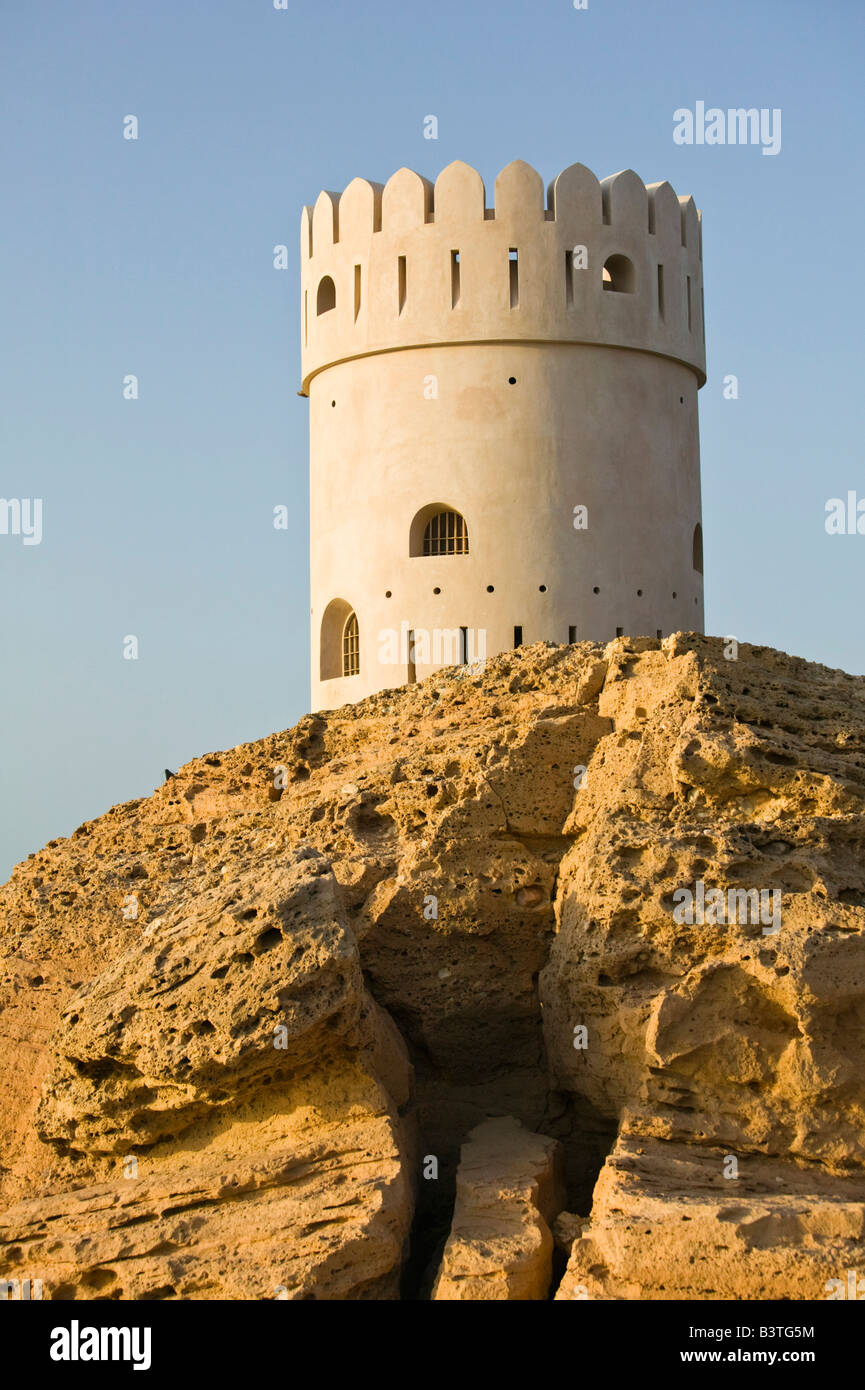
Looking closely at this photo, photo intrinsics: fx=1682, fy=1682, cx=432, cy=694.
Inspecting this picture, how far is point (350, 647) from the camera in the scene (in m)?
25.8

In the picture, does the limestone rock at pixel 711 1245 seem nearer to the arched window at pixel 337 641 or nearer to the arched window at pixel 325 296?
the arched window at pixel 337 641

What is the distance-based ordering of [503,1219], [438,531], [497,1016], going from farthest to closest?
1. [438,531]
2. [497,1016]
3. [503,1219]

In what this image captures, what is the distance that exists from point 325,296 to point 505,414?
156 inches

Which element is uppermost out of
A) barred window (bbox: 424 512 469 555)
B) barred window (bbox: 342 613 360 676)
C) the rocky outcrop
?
barred window (bbox: 424 512 469 555)

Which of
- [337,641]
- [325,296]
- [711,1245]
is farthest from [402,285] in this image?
[711,1245]

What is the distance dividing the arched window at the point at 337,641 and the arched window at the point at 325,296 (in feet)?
15.2

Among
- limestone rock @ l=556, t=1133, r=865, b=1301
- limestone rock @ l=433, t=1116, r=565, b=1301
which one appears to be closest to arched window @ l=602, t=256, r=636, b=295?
limestone rock @ l=433, t=1116, r=565, b=1301

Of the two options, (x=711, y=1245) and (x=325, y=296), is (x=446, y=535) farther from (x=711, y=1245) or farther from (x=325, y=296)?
(x=711, y=1245)

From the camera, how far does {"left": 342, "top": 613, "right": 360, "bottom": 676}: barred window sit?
25609mm

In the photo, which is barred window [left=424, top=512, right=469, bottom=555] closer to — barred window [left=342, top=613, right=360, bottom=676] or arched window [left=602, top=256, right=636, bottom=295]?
barred window [left=342, top=613, right=360, bottom=676]

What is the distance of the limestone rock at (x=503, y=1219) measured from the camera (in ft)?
24.7

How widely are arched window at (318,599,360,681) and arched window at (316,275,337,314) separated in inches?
182

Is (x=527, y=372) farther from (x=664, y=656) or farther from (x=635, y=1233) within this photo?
(x=635, y=1233)

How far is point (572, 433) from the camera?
2461 cm
